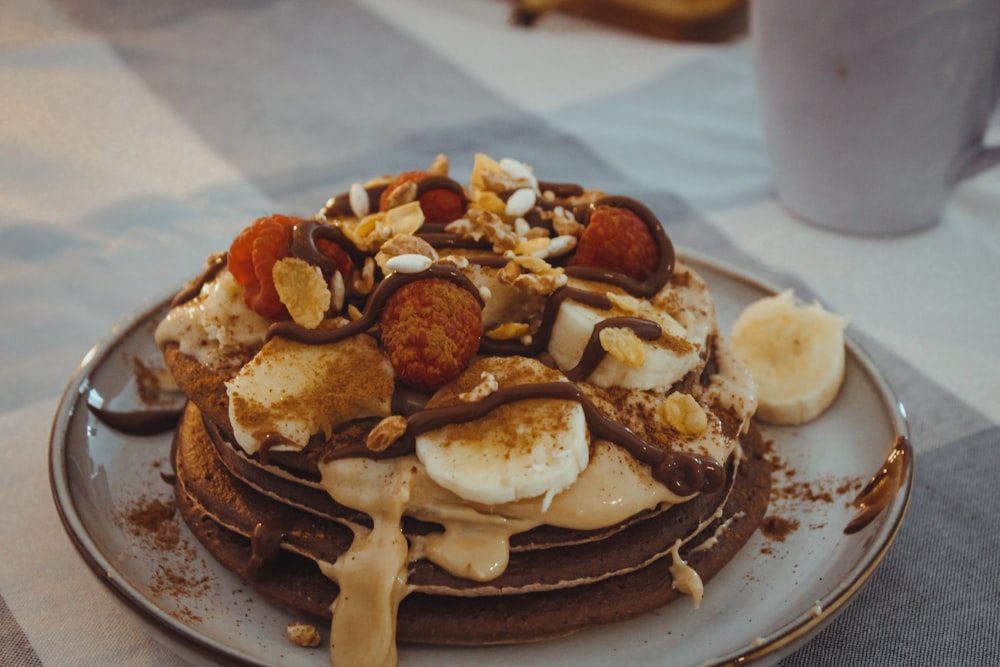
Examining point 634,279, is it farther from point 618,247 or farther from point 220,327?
point 220,327

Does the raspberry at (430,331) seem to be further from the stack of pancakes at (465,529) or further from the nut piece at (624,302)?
the nut piece at (624,302)

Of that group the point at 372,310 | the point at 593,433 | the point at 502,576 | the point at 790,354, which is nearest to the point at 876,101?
the point at 790,354

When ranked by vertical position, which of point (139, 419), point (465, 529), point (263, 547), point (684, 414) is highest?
point (684, 414)

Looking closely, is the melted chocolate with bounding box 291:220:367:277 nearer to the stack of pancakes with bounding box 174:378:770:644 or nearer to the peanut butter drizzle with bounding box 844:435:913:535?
the stack of pancakes with bounding box 174:378:770:644

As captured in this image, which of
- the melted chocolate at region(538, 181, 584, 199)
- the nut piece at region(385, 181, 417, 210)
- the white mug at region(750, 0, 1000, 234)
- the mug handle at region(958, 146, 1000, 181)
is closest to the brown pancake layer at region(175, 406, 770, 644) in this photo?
the nut piece at region(385, 181, 417, 210)

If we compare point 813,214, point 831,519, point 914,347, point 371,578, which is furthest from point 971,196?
point 371,578

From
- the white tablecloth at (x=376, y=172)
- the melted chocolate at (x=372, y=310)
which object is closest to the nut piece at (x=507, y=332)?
the melted chocolate at (x=372, y=310)
